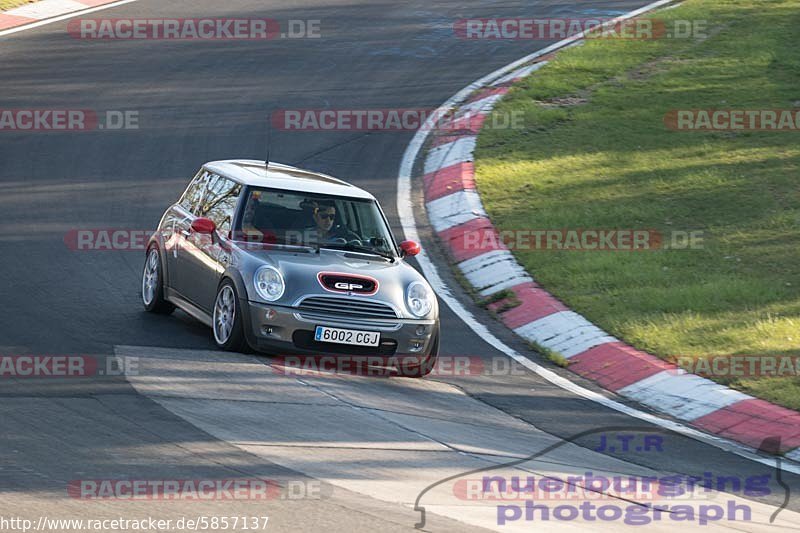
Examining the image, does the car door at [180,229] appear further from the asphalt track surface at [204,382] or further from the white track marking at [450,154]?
the white track marking at [450,154]

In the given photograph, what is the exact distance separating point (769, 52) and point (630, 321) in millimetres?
11026

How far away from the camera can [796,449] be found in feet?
29.1

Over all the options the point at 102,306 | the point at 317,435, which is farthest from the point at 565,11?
the point at 317,435

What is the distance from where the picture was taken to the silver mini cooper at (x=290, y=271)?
9742 millimetres

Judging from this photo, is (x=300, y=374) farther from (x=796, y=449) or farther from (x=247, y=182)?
(x=796, y=449)

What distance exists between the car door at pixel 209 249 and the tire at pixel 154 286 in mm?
344

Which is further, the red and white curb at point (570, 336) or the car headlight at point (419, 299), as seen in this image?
the car headlight at point (419, 299)

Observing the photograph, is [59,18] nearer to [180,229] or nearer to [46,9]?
[46,9]

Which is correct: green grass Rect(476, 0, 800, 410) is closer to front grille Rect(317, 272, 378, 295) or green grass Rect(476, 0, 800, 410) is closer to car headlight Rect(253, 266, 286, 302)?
front grille Rect(317, 272, 378, 295)
